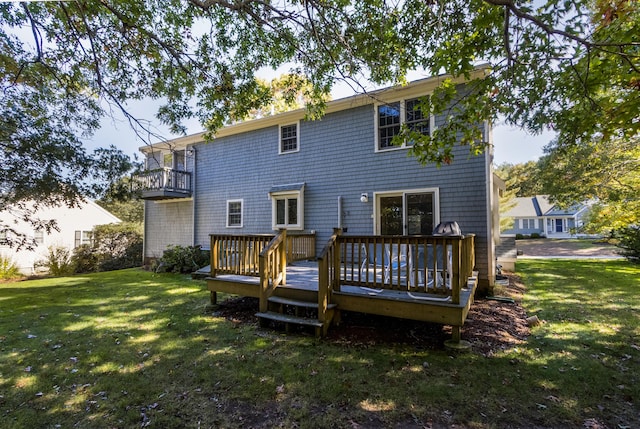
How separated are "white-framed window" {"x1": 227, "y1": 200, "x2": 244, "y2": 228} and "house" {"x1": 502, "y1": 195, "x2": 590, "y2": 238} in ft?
98.6

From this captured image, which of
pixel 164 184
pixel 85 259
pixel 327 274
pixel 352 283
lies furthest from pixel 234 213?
pixel 85 259

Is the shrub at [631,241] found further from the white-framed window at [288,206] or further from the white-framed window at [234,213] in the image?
the white-framed window at [234,213]

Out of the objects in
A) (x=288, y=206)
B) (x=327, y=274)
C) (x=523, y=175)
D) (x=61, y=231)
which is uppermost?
(x=523, y=175)

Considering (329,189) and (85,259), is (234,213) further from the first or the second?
(85,259)

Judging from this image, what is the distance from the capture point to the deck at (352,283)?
412cm

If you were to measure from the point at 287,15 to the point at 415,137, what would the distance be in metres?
2.71

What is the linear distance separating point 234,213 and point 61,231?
13250mm

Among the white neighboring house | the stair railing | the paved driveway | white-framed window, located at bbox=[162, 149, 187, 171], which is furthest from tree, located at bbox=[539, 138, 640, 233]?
the white neighboring house

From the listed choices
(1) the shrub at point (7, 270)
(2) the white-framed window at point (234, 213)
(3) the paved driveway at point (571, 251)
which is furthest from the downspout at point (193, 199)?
(3) the paved driveway at point (571, 251)

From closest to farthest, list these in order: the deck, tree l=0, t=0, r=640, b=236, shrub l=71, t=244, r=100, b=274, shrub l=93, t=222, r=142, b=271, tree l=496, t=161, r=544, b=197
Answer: tree l=0, t=0, r=640, b=236 → the deck → shrub l=71, t=244, r=100, b=274 → shrub l=93, t=222, r=142, b=271 → tree l=496, t=161, r=544, b=197

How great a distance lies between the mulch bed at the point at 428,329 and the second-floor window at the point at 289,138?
5.88 metres

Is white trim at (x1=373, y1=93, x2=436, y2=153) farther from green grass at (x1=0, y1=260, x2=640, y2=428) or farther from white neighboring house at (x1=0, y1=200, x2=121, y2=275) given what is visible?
white neighboring house at (x1=0, y1=200, x2=121, y2=275)

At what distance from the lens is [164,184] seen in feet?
38.5

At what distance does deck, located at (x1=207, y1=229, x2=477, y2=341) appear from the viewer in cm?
412
